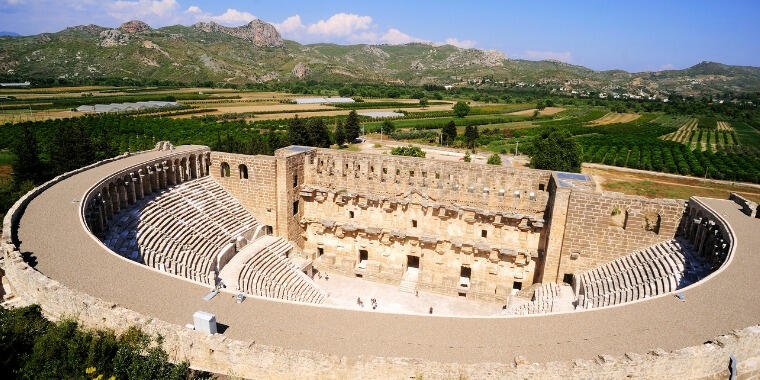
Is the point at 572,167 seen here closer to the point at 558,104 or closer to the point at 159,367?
the point at 159,367

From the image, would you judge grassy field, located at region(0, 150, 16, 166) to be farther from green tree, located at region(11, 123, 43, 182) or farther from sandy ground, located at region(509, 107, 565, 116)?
sandy ground, located at region(509, 107, 565, 116)

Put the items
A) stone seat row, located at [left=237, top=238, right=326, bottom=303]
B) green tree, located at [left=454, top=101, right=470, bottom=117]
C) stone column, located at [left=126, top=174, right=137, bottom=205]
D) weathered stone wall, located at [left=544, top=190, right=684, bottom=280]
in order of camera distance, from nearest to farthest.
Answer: weathered stone wall, located at [left=544, top=190, right=684, bottom=280]
stone seat row, located at [left=237, top=238, right=326, bottom=303]
stone column, located at [left=126, top=174, right=137, bottom=205]
green tree, located at [left=454, top=101, right=470, bottom=117]

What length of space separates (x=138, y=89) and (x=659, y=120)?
505 ft

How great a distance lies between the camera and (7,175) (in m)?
46.6

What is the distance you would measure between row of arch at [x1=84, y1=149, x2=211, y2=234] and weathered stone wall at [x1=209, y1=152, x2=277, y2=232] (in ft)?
4.24

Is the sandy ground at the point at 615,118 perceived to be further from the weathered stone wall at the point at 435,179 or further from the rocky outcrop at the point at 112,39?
the rocky outcrop at the point at 112,39

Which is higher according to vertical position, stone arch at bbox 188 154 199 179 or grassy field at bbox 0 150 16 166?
stone arch at bbox 188 154 199 179

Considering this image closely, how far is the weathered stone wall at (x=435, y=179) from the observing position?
2548cm

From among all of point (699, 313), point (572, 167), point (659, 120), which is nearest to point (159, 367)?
point (699, 313)

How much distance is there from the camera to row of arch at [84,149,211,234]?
66.1 ft

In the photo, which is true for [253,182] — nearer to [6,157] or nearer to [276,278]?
[276,278]

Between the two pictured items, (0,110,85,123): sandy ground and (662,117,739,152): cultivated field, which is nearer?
(0,110,85,123): sandy ground

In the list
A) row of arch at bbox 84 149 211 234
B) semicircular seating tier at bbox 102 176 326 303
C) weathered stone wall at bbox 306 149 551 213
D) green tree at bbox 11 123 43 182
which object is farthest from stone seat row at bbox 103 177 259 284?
green tree at bbox 11 123 43 182

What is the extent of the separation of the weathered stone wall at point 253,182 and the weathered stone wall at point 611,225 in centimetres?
1769
